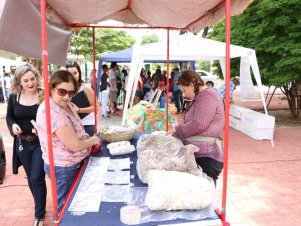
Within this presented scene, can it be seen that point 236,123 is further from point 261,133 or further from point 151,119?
point 151,119

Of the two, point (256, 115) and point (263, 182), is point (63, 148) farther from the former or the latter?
point (256, 115)

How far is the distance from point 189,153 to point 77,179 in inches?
34.1

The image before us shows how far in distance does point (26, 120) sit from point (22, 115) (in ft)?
0.21

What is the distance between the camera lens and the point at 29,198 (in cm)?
430

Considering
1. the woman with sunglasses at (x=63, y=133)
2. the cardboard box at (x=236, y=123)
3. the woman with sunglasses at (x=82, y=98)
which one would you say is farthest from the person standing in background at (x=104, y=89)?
the woman with sunglasses at (x=63, y=133)

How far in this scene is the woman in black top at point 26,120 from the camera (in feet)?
10.1

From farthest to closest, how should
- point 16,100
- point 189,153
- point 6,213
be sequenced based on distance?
1. point 6,213
2. point 16,100
3. point 189,153

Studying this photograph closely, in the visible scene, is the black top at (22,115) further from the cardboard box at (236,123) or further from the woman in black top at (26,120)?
the cardboard box at (236,123)

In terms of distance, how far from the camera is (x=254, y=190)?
4.59 metres

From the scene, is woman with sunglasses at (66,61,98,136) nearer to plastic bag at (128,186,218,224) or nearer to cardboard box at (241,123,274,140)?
plastic bag at (128,186,218,224)

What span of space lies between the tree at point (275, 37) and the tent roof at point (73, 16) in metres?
5.45

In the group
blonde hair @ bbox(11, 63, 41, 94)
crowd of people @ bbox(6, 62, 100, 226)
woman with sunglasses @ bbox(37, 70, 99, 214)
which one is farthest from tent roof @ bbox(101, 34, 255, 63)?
woman with sunglasses @ bbox(37, 70, 99, 214)

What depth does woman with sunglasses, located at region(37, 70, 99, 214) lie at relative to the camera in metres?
2.17

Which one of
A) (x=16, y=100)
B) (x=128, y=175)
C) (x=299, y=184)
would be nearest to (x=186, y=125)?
(x=128, y=175)
